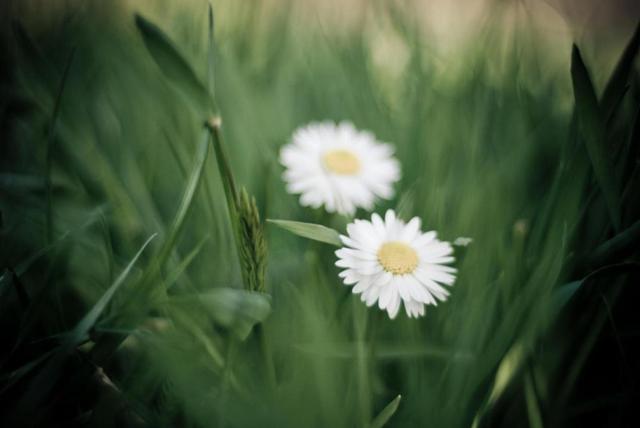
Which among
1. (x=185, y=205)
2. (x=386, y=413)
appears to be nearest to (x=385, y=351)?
(x=386, y=413)

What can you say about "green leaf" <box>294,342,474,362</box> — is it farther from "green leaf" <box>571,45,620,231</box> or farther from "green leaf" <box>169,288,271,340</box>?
"green leaf" <box>571,45,620,231</box>

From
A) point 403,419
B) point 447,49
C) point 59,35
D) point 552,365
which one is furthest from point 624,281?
point 59,35

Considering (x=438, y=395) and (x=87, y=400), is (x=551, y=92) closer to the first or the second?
(x=438, y=395)

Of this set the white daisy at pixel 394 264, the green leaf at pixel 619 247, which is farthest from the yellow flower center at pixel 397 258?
the green leaf at pixel 619 247

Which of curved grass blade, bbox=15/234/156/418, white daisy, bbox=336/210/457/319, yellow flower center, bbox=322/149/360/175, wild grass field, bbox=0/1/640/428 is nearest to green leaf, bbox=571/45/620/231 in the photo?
wild grass field, bbox=0/1/640/428

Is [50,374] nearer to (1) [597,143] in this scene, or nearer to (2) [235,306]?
(2) [235,306]

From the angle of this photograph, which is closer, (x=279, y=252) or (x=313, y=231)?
(x=313, y=231)

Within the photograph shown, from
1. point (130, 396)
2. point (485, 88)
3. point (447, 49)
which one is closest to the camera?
point (130, 396)
